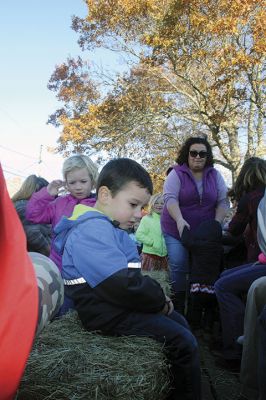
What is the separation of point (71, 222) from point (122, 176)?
454 mm

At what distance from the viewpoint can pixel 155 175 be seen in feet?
69.9

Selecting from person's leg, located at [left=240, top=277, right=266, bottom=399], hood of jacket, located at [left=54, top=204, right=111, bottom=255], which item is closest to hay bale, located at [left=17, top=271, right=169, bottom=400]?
hood of jacket, located at [left=54, top=204, right=111, bottom=255]

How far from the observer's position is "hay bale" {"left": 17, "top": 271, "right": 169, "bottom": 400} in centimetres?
185

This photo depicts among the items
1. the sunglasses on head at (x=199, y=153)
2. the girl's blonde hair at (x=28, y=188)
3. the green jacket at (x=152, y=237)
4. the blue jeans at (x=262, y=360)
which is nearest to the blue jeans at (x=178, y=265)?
the sunglasses on head at (x=199, y=153)

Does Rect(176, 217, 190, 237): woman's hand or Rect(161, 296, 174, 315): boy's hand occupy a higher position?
Rect(176, 217, 190, 237): woman's hand

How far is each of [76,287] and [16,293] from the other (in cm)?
175

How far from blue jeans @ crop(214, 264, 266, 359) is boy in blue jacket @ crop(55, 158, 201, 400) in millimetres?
1453

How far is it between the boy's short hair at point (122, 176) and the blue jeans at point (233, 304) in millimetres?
1488

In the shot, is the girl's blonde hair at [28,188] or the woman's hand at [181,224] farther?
the girl's blonde hair at [28,188]

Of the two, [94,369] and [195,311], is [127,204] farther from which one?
[195,311]

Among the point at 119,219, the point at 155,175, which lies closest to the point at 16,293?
the point at 119,219

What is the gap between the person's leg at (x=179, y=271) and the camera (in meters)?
5.06

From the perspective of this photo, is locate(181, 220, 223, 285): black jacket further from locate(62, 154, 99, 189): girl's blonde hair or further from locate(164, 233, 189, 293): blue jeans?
locate(62, 154, 99, 189): girl's blonde hair

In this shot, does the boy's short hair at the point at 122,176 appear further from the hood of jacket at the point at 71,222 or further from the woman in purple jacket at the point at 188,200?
the woman in purple jacket at the point at 188,200
